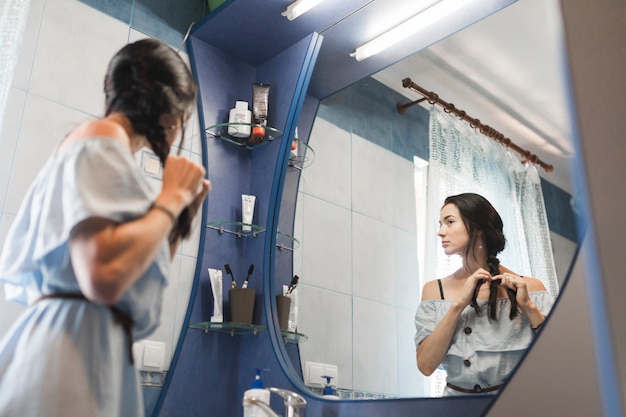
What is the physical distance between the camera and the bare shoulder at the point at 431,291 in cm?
123

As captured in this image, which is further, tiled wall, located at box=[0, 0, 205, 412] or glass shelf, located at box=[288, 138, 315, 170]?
glass shelf, located at box=[288, 138, 315, 170]

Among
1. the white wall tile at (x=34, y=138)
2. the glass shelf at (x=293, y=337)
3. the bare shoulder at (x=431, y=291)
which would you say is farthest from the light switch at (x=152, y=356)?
the bare shoulder at (x=431, y=291)

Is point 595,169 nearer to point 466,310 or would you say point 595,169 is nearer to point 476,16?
point 466,310

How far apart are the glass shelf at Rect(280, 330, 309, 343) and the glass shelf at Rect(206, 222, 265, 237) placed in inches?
11.3

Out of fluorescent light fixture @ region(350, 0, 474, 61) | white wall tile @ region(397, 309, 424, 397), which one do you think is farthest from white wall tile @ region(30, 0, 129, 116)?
white wall tile @ region(397, 309, 424, 397)

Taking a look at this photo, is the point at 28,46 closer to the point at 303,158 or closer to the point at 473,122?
the point at 303,158

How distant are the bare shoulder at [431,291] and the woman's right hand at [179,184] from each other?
0.59 meters

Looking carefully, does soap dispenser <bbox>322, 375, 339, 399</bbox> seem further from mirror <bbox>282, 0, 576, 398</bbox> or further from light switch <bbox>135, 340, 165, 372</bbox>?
light switch <bbox>135, 340, 165, 372</bbox>

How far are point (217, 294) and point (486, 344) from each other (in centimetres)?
73

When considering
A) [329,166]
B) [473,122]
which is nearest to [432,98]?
[473,122]

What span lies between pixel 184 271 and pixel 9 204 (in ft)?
1.45

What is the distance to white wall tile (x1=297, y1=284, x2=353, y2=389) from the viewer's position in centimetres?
138

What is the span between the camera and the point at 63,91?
144 cm

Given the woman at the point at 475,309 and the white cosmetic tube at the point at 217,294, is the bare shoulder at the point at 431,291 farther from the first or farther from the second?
the white cosmetic tube at the point at 217,294
